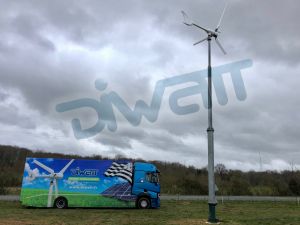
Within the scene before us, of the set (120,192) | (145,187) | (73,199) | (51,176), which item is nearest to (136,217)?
(120,192)

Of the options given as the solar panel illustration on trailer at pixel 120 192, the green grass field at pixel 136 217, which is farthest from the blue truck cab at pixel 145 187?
the green grass field at pixel 136 217

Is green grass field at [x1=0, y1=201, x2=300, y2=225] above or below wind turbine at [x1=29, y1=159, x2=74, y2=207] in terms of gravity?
below

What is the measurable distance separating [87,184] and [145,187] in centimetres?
434

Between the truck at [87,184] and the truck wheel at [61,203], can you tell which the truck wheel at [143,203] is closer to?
the truck at [87,184]

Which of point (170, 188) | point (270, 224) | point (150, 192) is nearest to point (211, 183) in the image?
point (270, 224)

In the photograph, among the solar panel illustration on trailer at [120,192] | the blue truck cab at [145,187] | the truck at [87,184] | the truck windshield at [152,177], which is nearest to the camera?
the truck at [87,184]

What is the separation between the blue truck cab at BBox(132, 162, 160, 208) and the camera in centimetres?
2798

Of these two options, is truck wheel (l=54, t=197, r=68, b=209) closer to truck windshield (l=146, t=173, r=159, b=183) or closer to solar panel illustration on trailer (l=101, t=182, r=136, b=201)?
solar panel illustration on trailer (l=101, t=182, r=136, b=201)

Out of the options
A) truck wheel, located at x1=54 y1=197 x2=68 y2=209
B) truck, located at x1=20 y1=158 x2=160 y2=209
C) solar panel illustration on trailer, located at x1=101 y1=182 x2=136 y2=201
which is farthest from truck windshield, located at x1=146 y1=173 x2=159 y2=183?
truck wheel, located at x1=54 y1=197 x2=68 y2=209

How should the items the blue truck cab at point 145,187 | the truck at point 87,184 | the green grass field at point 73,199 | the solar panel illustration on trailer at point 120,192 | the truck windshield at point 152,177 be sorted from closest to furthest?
the green grass field at point 73,199
the truck at point 87,184
the solar panel illustration on trailer at point 120,192
the blue truck cab at point 145,187
the truck windshield at point 152,177

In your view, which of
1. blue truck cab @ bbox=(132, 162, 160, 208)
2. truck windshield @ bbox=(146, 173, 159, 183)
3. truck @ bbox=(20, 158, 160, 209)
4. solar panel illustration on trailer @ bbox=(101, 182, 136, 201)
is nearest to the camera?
truck @ bbox=(20, 158, 160, 209)

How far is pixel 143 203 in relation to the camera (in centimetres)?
2795

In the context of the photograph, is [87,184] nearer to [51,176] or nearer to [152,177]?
[51,176]

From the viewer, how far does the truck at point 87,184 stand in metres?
27.1
